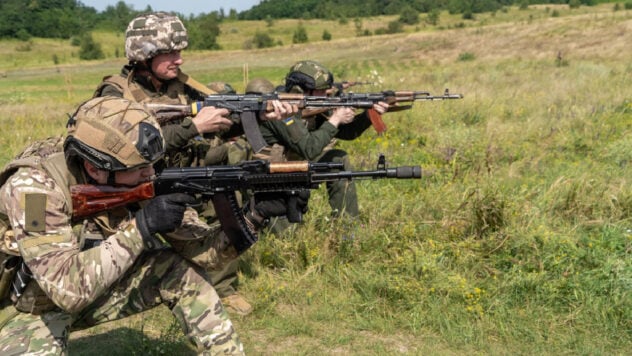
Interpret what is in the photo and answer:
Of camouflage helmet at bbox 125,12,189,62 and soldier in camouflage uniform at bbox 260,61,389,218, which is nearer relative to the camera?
camouflage helmet at bbox 125,12,189,62

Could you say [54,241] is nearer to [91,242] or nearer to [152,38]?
[91,242]

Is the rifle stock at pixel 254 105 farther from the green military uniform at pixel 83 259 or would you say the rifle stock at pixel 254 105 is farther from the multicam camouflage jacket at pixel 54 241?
the multicam camouflage jacket at pixel 54 241

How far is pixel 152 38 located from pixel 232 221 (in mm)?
1792

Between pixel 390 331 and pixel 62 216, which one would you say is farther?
pixel 390 331

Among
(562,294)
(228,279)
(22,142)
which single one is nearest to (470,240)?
(562,294)

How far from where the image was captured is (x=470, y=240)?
429 centimetres

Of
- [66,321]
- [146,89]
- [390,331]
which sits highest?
[146,89]

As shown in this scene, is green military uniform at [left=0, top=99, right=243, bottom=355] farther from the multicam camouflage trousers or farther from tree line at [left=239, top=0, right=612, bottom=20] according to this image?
tree line at [left=239, top=0, right=612, bottom=20]

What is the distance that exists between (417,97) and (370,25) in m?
63.0

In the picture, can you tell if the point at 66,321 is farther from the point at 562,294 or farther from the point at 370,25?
the point at 370,25

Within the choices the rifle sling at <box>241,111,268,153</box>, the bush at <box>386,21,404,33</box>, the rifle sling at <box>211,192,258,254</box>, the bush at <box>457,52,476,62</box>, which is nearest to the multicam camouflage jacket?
the rifle sling at <box>211,192,258,254</box>

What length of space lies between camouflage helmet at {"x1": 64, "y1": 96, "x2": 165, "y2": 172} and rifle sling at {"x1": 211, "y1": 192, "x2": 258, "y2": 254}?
42 cm

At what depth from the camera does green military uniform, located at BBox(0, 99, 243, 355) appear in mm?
2398

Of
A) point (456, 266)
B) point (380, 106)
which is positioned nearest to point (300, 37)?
point (380, 106)
